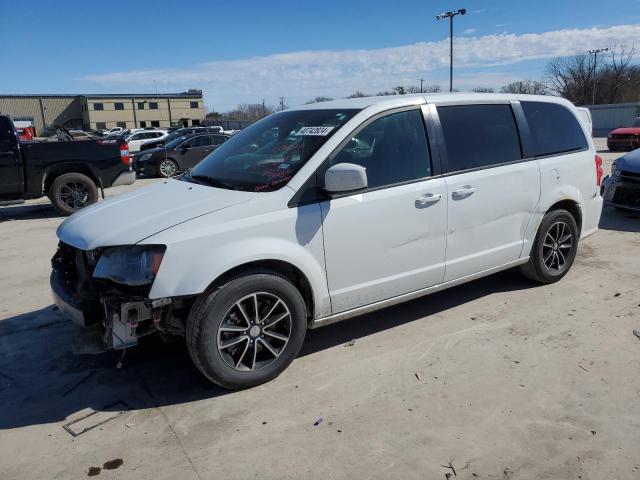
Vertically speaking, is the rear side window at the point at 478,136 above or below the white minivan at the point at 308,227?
above

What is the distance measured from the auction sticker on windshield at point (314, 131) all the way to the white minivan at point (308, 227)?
0.05 ft

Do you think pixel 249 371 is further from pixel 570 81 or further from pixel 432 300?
pixel 570 81

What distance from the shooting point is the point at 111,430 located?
3.13 meters

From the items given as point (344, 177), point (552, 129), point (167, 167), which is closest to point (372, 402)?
point (344, 177)

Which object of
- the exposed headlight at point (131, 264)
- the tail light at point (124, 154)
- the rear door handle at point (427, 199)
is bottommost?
the exposed headlight at point (131, 264)

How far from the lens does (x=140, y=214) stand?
3.52m

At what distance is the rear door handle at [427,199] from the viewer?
13.0 ft

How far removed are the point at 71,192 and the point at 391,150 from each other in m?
8.29

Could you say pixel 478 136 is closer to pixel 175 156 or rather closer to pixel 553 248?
pixel 553 248

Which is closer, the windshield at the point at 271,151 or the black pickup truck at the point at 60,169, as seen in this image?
the windshield at the point at 271,151

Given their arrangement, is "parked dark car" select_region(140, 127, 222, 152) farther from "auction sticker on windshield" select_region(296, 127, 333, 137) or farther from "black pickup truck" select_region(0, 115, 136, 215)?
"auction sticker on windshield" select_region(296, 127, 333, 137)

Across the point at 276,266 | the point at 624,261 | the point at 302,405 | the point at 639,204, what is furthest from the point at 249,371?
the point at 639,204

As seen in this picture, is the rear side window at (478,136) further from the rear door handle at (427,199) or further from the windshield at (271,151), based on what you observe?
the windshield at (271,151)

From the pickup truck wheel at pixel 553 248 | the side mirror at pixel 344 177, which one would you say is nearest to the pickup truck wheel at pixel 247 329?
the side mirror at pixel 344 177
